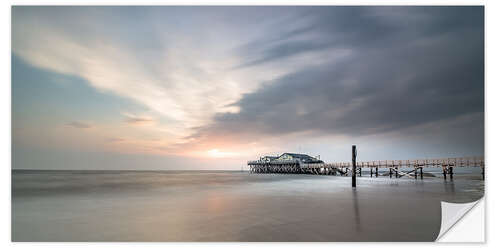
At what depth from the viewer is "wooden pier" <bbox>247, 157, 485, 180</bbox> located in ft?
77.7

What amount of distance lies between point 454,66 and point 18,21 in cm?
1318

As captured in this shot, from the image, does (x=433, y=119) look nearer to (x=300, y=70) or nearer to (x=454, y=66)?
(x=454, y=66)

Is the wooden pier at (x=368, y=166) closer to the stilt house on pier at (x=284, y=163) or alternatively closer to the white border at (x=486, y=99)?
the stilt house on pier at (x=284, y=163)

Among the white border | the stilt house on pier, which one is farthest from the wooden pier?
the white border

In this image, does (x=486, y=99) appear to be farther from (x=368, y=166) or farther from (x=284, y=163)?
(x=284, y=163)

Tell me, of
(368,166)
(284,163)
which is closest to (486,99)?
(368,166)

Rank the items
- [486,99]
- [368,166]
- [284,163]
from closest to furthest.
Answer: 1. [486,99]
2. [368,166]
3. [284,163]

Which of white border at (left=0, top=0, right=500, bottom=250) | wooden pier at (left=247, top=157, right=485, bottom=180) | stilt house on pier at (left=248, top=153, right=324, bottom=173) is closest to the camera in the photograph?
white border at (left=0, top=0, right=500, bottom=250)

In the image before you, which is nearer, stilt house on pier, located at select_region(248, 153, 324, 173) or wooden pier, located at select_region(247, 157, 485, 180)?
wooden pier, located at select_region(247, 157, 485, 180)

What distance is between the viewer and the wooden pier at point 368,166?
933 inches

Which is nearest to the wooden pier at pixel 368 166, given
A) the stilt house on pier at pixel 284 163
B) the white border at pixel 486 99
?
the stilt house on pier at pixel 284 163

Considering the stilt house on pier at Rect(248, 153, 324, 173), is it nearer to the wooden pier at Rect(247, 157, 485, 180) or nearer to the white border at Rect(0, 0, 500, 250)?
the wooden pier at Rect(247, 157, 485, 180)

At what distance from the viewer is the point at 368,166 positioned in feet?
98.3
